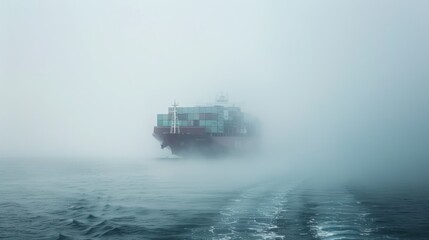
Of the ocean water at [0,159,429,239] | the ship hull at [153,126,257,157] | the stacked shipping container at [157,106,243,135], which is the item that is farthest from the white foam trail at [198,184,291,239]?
the stacked shipping container at [157,106,243,135]

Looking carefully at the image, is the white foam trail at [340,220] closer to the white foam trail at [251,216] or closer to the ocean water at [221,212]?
the ocean water at [221,212]

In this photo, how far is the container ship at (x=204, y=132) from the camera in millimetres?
73750

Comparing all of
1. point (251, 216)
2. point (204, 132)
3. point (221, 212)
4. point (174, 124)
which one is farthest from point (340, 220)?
point (174, 124)

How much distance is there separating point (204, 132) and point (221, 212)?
50.8 metres

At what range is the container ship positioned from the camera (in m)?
73.8

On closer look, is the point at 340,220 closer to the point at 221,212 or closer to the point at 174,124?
the point at 221,212

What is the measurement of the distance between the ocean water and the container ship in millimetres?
38171

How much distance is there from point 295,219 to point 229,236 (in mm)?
4433

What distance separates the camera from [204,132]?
73.3 metres

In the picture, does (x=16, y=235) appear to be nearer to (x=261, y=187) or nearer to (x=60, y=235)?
(x=60, y=235)

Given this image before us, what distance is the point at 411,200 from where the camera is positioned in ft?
90.6

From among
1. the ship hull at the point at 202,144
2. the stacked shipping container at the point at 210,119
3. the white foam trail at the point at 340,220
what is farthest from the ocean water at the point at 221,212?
the stacked shipping container at the point at 210,119

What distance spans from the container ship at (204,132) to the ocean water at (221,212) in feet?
125

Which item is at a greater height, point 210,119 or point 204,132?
point 210,119
